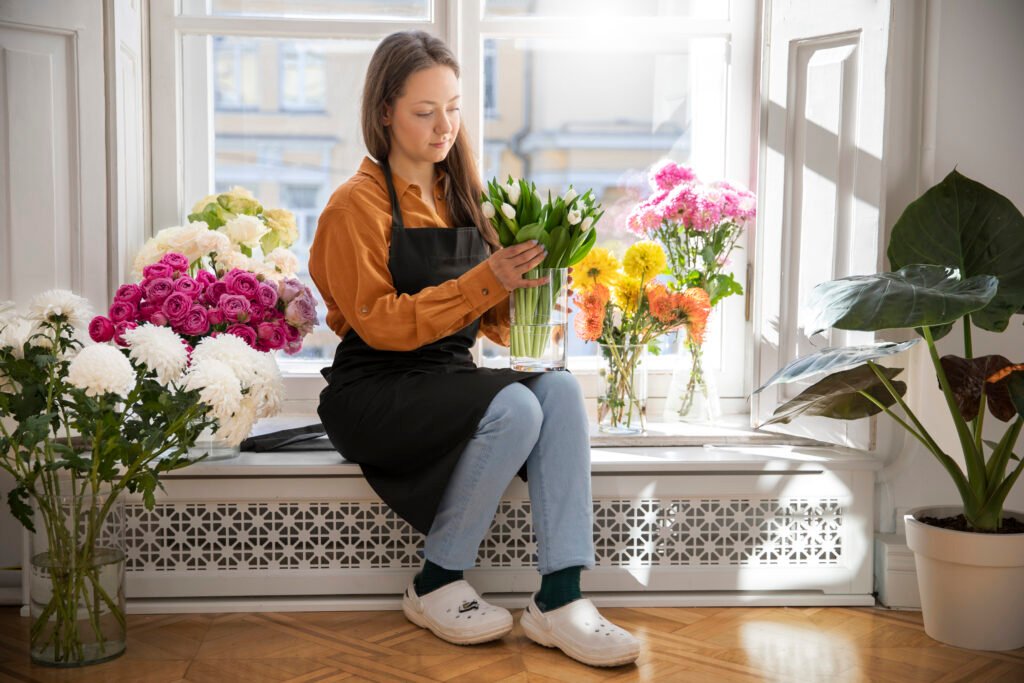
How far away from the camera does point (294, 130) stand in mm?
2936

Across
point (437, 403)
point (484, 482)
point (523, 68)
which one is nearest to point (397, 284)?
point (437, 403)

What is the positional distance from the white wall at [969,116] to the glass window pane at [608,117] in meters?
0.70

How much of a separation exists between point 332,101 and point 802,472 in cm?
166

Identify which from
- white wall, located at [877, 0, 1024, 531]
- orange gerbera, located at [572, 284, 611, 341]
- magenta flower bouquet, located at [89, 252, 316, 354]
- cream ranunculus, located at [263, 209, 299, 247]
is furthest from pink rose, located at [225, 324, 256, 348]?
white wall, located at [877, 0, 1024, 531]

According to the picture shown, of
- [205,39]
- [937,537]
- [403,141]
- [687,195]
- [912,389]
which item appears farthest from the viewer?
[205,39]

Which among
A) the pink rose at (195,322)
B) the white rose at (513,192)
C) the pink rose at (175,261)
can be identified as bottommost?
the pink rose at (195,322)

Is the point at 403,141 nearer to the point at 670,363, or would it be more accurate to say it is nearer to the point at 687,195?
the point at 687,195

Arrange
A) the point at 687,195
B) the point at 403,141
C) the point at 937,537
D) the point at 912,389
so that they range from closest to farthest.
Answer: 1. the point at 937,537
2. the point at 403,141
3. the point at 912,389
4. the point at 687,195

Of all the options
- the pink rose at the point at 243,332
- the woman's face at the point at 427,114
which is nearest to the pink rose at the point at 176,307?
the pink rose at the point at 243,332

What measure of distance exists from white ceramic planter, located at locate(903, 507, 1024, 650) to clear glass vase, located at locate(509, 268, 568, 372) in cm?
86

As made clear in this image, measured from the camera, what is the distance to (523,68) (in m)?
2.96

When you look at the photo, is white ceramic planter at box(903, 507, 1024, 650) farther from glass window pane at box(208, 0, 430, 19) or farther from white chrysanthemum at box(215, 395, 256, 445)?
glass window pane at box(208, 0, 430, 19)

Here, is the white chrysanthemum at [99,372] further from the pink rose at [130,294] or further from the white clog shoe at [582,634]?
the white clog shoe at [582,634]

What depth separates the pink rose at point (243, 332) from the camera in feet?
7.43
